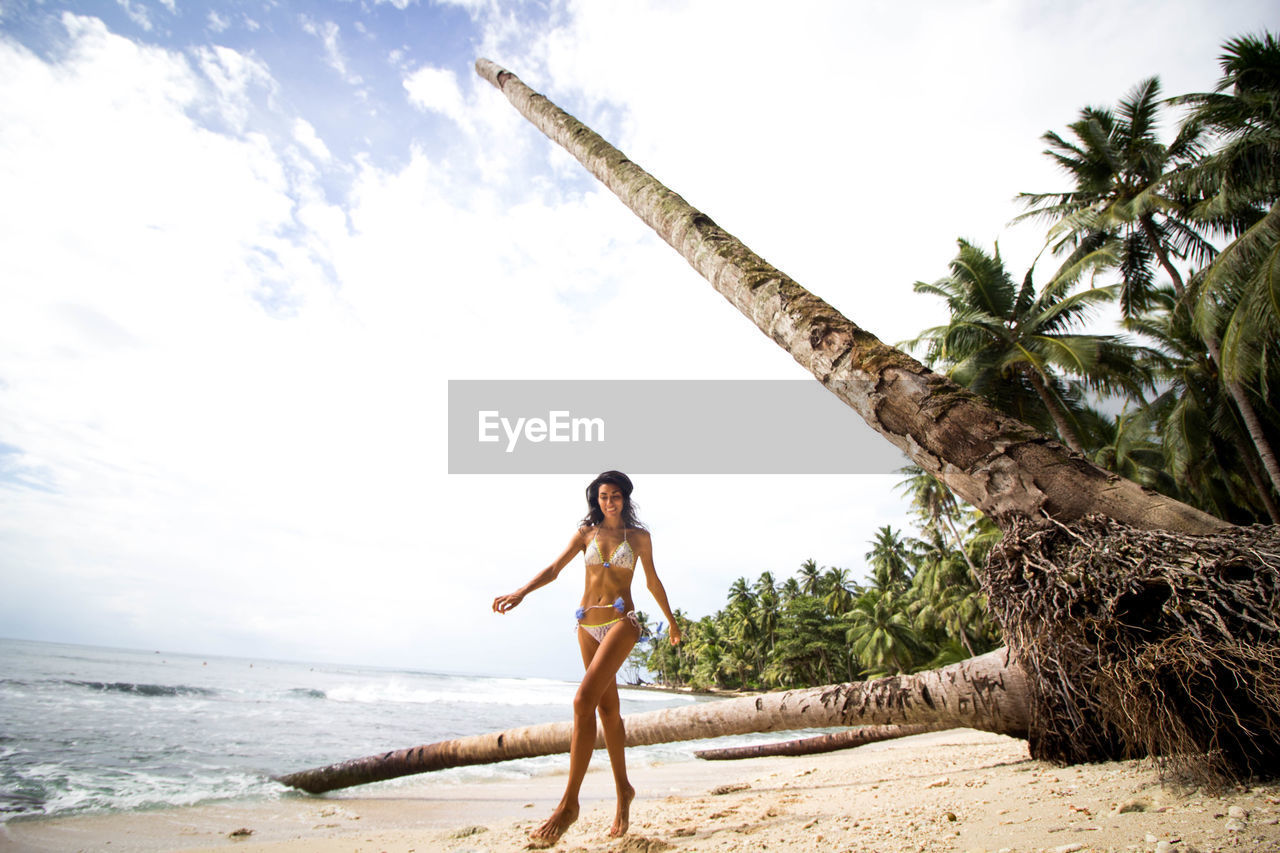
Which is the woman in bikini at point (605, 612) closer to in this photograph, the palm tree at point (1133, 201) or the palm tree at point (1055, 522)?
the palm tree at point (1055, 522)

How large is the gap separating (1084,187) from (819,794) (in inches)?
724

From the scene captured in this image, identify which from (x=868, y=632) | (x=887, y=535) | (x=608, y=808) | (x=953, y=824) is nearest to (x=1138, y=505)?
(x=953, y=824)

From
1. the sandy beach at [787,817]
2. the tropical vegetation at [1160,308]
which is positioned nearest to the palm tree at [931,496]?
the tropical vegetation at [1160,308]

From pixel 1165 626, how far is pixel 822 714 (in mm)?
2558

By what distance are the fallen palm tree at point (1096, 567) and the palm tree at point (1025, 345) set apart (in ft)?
48.7

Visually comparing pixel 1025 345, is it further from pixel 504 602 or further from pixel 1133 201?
pixel 504 602

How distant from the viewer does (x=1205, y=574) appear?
2184mm

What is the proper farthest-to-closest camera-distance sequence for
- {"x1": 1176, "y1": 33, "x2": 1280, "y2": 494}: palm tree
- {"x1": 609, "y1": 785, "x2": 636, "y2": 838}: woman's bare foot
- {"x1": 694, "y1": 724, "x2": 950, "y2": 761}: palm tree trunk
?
{"x1": 694, "y1": 724, "x2": 950, "y2": 761}: palm tree trunk < {"x1": 1176, "y1": 33, "x2": 1280, "y2": 494}: palm tree < {"x1": 609, "y1": 785, "x2": 636, "y2": 838}: woman's bare foot

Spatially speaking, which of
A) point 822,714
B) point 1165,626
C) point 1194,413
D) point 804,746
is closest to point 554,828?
point 822,714

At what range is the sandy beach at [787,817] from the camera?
2.38 m

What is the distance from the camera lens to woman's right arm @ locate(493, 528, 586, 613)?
9.93 feet

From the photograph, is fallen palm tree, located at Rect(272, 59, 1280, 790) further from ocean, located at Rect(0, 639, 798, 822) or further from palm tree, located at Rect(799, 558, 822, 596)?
palm tree, located at Rect(799, 558, 822, 596)

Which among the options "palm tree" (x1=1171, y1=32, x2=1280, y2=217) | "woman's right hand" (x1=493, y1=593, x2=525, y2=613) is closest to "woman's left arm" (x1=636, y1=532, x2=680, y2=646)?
"woman's right hand" (x1=493, y1=593, x2=525, y2=613)

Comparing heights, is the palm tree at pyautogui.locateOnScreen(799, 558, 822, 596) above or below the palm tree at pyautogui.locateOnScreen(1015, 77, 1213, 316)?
below
